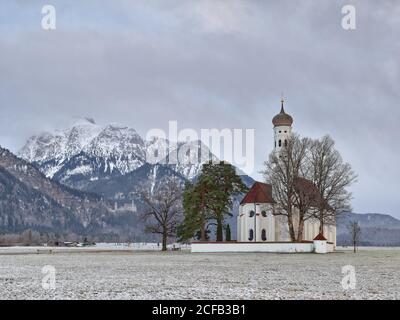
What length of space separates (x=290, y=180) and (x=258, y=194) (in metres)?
15.7

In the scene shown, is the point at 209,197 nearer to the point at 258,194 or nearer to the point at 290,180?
the point at 290,180

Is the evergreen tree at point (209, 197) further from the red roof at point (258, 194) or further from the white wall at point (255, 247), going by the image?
the red roof at point (258, 194)

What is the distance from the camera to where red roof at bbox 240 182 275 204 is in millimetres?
86688

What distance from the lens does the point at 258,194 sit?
8756 centimetres

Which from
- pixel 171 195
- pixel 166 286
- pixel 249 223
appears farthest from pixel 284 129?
pixel 166 286

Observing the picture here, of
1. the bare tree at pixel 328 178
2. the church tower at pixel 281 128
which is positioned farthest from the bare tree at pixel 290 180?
the church tower at pixel 281 128

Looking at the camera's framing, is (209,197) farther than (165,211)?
No

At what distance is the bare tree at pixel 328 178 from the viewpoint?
71625 mm

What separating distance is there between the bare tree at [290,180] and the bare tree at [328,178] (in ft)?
4.21

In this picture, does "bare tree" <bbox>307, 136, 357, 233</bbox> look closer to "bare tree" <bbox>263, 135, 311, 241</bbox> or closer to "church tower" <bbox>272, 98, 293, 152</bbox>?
"bare tree" <bbox>263, 135, 311, 241</bbox>

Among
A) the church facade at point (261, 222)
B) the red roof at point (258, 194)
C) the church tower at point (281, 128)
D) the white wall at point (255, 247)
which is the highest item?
the church tower at point (281, 128)

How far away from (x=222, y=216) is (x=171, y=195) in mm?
8278

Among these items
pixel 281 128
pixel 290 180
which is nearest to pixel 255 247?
pixel 290 180

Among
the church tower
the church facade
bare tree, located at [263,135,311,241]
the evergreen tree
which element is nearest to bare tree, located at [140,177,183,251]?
the evergreen tree
